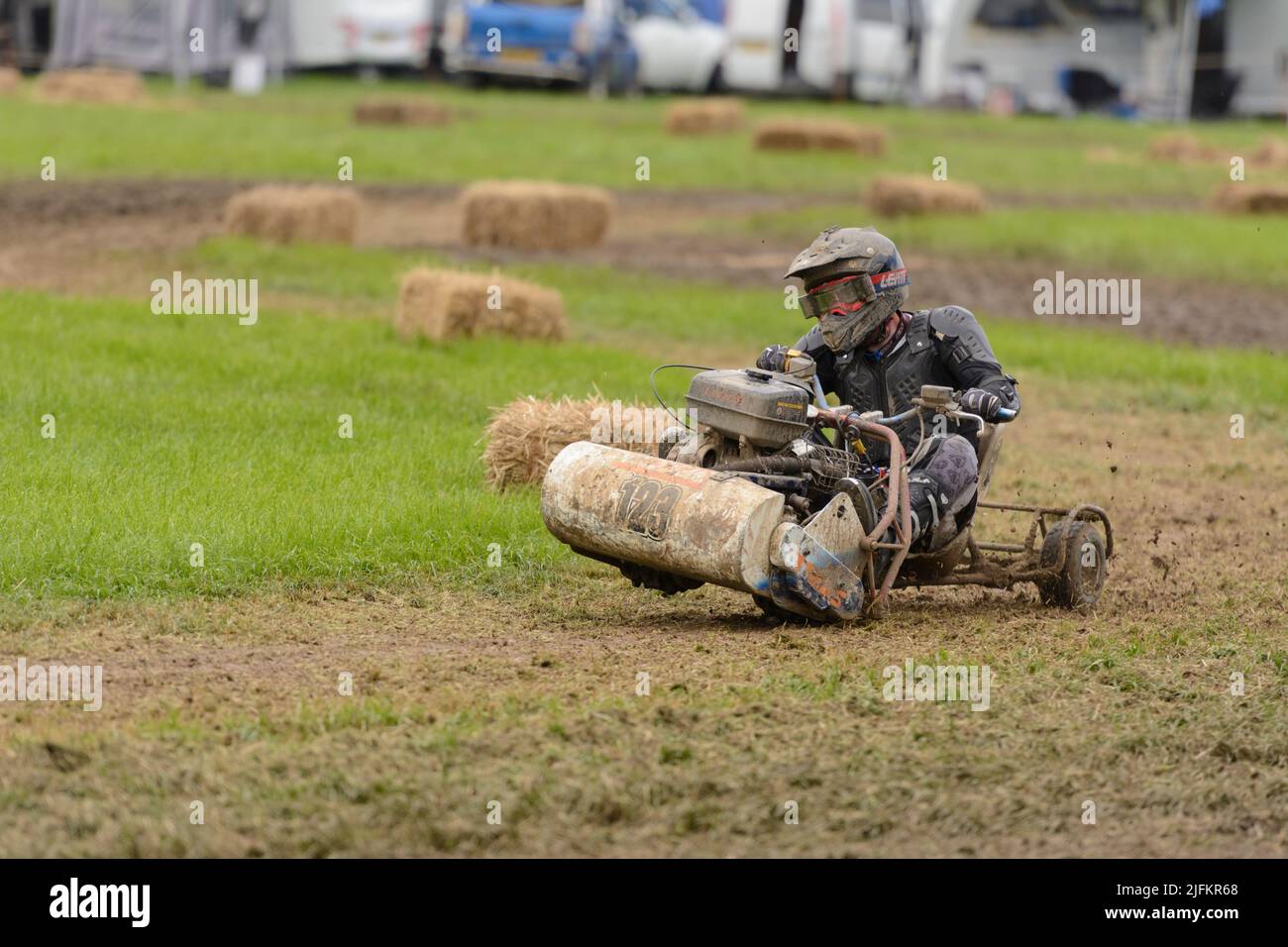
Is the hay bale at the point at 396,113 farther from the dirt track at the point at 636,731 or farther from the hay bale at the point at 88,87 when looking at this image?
the dirt track at the point at 636,731

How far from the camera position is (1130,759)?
20.9 feet

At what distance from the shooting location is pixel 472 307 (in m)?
14.3

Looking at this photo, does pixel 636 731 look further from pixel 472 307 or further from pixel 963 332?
pixel 472 307

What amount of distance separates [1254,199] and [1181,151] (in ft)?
25.2

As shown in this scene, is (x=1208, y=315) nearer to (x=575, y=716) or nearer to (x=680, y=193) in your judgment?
(x=680, y=193)

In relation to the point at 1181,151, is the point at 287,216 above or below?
below

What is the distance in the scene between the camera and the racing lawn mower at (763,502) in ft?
24.4

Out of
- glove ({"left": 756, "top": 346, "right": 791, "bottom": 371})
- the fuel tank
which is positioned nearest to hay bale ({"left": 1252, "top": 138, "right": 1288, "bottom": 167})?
glove ({"left": 756, "top": 346, "right": 791, "bottom": 371})

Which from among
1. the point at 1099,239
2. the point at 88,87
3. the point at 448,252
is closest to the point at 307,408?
the point at 448,252

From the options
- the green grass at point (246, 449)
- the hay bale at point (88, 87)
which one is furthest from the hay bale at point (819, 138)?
the green grass at point (246, 449)

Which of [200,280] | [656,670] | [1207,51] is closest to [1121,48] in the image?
[1207,51]

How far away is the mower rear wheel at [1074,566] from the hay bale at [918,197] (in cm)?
1610

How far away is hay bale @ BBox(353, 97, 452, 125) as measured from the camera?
31.1 metres
